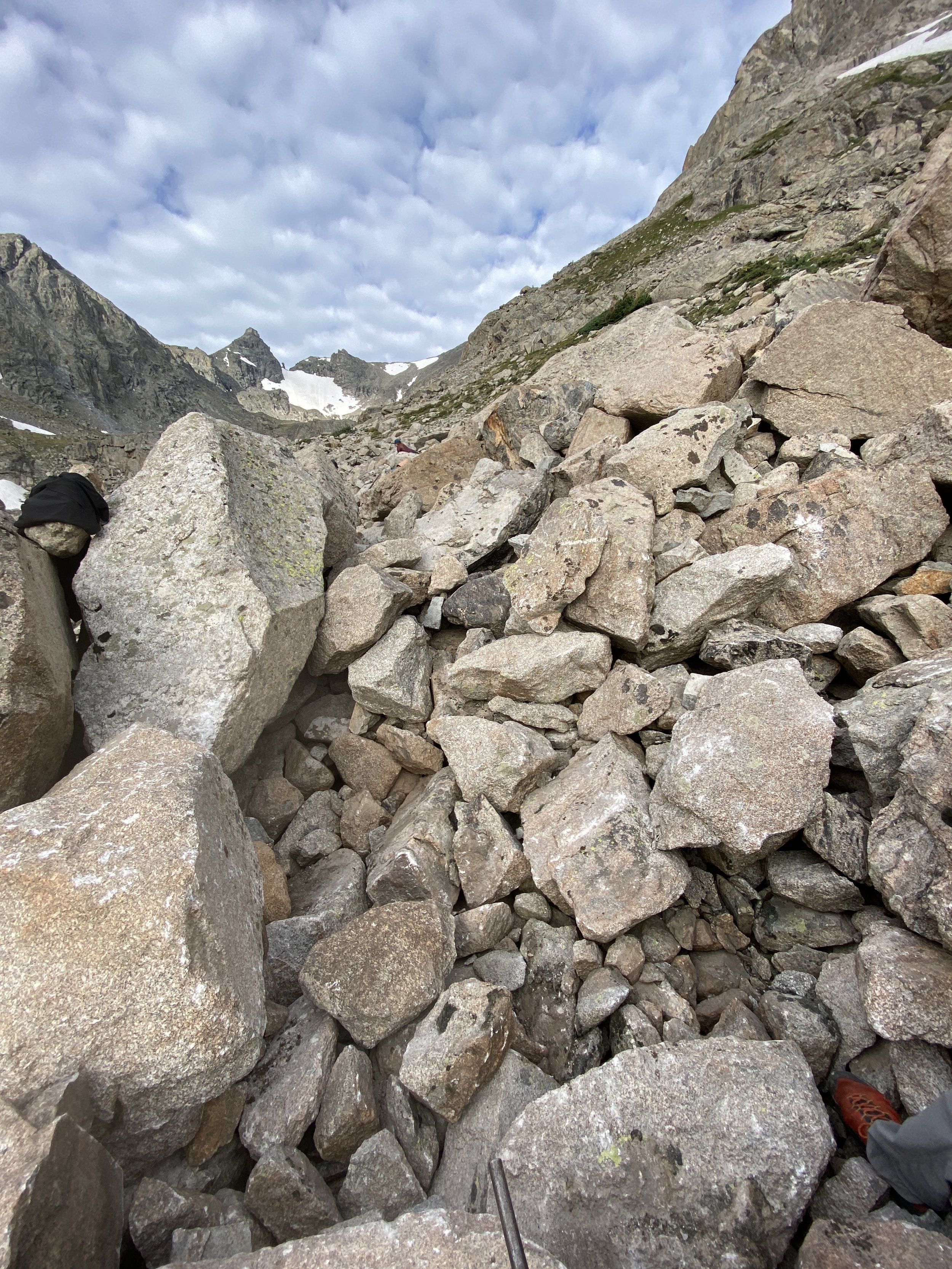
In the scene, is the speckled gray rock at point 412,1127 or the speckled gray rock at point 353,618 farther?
the speckled gray rock at point 353,618

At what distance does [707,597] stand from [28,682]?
605 centimetres

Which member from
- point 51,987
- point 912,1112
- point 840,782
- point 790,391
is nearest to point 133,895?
point 51,987

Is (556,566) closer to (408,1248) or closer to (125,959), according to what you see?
(125,959)

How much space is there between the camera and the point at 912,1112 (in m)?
3.12

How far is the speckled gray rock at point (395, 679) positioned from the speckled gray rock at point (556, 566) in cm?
134

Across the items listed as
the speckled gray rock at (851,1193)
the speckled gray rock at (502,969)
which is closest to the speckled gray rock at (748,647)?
the speckled gray rock at (502,969)

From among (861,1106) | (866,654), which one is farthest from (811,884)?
(866,654)

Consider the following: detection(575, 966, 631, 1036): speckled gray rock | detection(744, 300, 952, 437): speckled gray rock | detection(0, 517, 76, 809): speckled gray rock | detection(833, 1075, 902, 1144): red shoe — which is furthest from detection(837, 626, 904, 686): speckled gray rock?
detection(0, 517, 76, 809): speckled gray rock

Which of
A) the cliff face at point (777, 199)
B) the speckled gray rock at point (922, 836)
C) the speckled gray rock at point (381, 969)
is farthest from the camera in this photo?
the cliff face at point (777, 199)

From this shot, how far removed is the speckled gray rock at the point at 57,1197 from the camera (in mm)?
2283

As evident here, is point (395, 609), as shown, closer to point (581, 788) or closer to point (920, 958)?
point (581, 788)

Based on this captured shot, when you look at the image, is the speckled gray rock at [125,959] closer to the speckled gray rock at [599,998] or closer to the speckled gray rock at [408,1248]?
the speckled gray rock at [408,1248]

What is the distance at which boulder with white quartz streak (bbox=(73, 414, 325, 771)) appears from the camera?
17.0 feet

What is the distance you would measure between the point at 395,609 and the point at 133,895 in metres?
4.06
